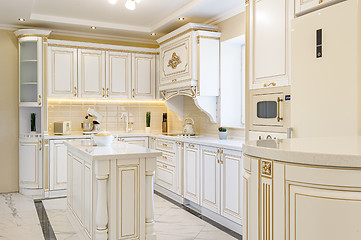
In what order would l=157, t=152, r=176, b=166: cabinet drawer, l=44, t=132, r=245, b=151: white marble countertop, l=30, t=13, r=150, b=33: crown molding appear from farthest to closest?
l=30, t=13, r=150, b=33: crown molding < l=157, t=152, r=176, b=166: cabinet drawer < l=44, t=132, r=245, b=151: white marble countertop

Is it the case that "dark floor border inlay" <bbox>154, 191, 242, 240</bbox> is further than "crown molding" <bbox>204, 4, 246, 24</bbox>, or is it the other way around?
"crown molding" <bbox>204, 4, 246, 24</bbox>

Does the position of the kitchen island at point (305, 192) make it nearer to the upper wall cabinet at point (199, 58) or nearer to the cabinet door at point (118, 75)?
the upper wall cabinet at point (199, 58)

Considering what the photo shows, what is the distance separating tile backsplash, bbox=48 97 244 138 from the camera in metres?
5.52

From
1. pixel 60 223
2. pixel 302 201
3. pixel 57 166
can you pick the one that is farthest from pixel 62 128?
pixel 302 201

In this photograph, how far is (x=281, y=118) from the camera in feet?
9.26

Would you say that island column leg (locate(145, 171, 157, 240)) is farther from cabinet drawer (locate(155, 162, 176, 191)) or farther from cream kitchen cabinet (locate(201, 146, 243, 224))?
cabinet drawer (locate(155, 162, 176, 191))

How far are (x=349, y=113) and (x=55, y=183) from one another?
430 centimetres

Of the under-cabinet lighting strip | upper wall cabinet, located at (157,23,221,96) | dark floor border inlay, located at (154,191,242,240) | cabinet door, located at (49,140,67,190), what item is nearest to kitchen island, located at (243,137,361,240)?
dark floor border inlay, located at (154,191,242,240)

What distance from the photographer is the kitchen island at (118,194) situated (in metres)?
2.86

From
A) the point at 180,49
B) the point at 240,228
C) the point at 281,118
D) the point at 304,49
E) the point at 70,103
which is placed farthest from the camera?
the point at 70,103

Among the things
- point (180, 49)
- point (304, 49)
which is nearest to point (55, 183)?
point (180, 49)

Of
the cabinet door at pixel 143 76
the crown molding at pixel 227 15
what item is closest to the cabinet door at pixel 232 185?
the crown molding at pixel 227 15

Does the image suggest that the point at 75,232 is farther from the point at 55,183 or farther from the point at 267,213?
the point at 267,213

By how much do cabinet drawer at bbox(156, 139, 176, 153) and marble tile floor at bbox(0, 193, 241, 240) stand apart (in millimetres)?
725
